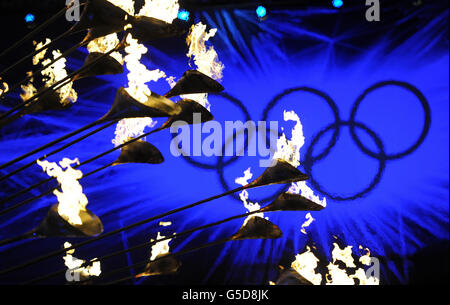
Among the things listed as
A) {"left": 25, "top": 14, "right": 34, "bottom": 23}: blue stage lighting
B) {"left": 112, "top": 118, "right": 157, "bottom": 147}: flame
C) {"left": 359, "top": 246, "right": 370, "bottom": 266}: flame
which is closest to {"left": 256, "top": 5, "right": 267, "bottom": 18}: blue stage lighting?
{"left": 25, "top": 14, "right": 34, "bottom": 23}: blue stage lighting

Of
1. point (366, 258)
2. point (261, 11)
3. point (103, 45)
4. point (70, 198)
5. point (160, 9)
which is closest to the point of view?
point (70, 198)

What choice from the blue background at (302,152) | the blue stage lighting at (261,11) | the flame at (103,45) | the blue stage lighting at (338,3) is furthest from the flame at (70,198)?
the blue stage lighting at (338,3)

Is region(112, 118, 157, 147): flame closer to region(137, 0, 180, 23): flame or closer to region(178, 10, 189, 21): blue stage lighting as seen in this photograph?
region(137, 0, 180, 23): flame

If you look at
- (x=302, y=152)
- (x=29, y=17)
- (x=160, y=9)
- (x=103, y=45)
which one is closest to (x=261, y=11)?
(x=302, y=152)

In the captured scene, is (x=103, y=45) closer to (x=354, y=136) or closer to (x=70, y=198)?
(x=70, y=198)

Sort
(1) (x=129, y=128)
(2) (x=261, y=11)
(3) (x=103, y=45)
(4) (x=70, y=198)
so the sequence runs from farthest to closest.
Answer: (2) (x=261, y=11)
(1) (x=129, y=128)
(3) (x=103, y=45)
(4) (x=70, y=198)

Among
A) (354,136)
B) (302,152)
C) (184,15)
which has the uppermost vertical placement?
(184,15)

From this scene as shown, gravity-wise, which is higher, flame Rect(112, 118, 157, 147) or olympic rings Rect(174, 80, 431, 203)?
olympic rings Rect(174, 80, 431, 203)

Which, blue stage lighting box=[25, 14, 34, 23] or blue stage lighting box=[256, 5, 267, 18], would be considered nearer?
blue stage lighting box=[256, 5, 267, 18]
